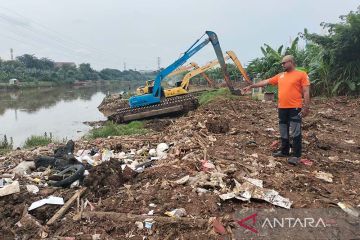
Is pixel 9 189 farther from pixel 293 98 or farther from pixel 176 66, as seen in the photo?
pixel 176 66

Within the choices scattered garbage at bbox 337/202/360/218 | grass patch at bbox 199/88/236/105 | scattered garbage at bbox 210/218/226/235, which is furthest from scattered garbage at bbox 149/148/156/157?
grass patch at bbox 199/88/236/105

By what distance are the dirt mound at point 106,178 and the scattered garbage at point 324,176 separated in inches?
105

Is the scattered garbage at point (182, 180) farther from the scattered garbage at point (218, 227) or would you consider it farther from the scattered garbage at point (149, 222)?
the scattered garbage at point (218, 227)

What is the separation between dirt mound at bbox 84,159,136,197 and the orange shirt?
2651 millimetres

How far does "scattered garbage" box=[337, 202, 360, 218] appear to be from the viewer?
383 centimetres

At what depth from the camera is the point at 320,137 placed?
7504 millimetres

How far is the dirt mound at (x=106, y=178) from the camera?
481 cm

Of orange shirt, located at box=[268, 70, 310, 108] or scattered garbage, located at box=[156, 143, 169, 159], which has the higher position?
orange shirt, located at box=[268, 70, 310, 108]

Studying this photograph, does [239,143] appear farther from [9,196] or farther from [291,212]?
[9,196]

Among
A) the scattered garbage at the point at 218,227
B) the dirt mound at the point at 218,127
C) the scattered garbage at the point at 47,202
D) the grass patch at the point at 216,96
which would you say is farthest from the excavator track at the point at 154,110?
the scattered garbage at the point at 218,227

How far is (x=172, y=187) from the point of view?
4566 mm

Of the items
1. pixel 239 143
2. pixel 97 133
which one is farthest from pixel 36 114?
pixel 239 143

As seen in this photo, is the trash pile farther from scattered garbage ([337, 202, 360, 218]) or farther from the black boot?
the black boot

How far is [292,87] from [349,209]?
2161 mm
